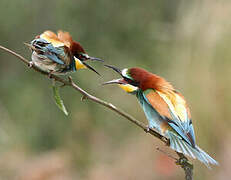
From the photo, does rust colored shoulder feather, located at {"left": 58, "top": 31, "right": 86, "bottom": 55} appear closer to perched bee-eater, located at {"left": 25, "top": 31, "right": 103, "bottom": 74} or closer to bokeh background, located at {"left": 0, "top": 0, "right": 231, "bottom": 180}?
perched bee-eater, located at {"left": 25, "top": 31, "right": 103, "bottom": 74}

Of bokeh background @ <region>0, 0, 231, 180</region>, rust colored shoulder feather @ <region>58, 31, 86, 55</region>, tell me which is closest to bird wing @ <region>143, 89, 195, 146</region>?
rust colored shoulder feather @ <region>58, 31, 86, 55</region>

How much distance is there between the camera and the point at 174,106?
1649mm

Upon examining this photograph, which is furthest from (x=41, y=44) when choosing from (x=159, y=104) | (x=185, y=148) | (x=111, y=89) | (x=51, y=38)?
(x=111, y=89)

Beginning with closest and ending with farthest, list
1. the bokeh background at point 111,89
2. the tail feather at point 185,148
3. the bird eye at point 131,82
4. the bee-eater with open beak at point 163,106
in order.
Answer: the tail feather at point 185,148, the bee-eater with open beak at point 163,106, the bird eye at point 131,82, the bokeh background at point 111,89

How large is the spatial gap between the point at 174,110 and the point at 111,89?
3.08 metres

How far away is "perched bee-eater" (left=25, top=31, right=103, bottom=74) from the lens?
5.95ft

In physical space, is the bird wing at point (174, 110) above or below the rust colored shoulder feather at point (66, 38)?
below

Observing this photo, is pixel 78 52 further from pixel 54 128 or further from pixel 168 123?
pixel 54 128

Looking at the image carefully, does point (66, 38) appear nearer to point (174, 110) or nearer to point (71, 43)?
point (71, 43)

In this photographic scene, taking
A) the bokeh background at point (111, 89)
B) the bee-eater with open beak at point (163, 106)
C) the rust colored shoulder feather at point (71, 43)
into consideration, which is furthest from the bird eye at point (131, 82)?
the bokeh background at point (111, 89)

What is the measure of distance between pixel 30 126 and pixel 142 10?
1.96 m

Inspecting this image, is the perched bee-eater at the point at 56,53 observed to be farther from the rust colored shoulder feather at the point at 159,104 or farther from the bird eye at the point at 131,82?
the rust colored shoulder feather at the point at 159,104

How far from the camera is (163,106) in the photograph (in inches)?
64.9

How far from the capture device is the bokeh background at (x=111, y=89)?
365cm
